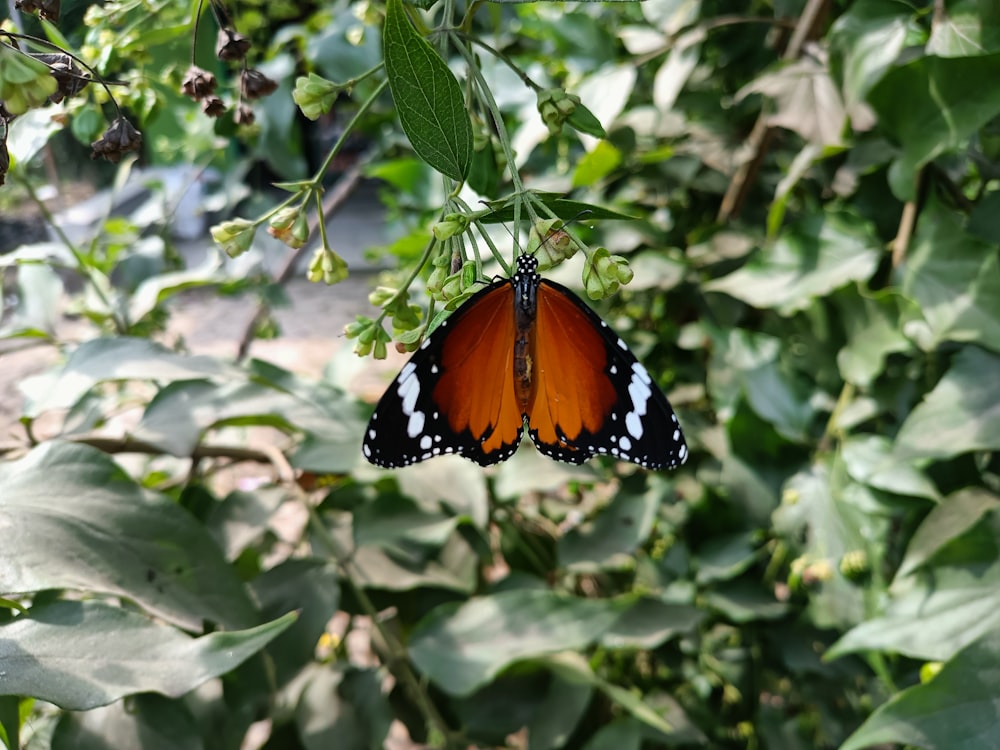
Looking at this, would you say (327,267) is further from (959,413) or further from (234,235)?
(959,413)

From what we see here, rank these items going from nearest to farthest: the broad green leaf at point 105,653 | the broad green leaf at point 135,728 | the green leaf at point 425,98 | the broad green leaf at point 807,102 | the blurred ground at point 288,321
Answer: the green leaf at point 425,98, the broad green leaf at point 105,653, the broad green leaf at point 135,728, the broad green leaf at point 807,102, the blurred ground at point 288,321

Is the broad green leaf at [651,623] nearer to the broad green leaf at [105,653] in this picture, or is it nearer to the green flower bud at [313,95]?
the broad green leaf at [105,653]

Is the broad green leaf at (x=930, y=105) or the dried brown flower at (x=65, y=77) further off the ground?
the dried brown flower at (x=65, y=77)

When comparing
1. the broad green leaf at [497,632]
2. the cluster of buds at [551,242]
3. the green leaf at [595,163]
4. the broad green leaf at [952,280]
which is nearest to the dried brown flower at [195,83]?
the cluster of buds at [551,242]

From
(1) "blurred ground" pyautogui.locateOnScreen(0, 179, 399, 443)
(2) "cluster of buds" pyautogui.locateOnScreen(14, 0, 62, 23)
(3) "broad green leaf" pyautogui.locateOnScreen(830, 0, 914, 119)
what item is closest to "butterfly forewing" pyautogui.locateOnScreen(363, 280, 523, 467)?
(2) "cluster of buds" pyautogui.locateOnScreen(14, 0, 62, 23)

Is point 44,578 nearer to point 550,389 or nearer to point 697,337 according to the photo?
point 550,389

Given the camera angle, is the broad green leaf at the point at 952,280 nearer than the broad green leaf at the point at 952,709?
No
